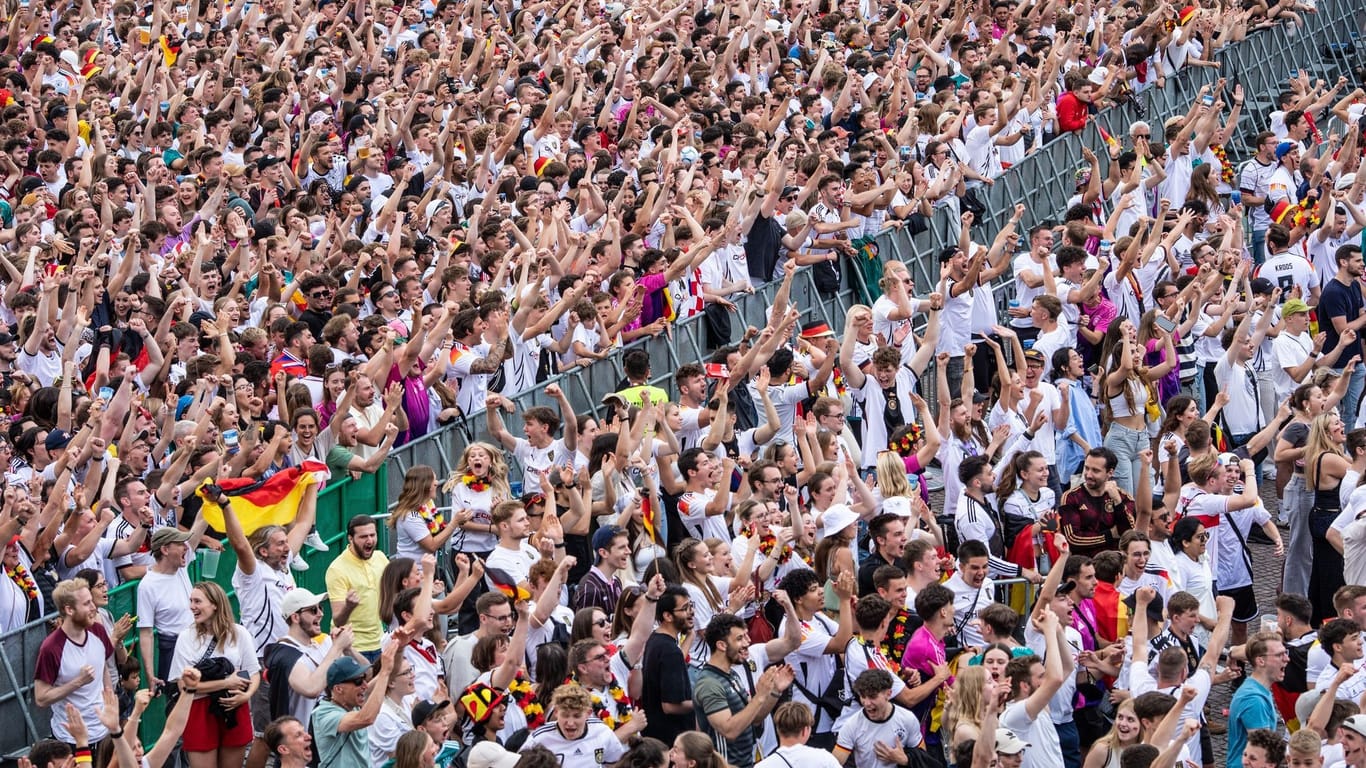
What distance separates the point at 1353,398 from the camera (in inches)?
698

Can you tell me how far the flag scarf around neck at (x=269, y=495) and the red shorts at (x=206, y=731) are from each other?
1518 millimetres

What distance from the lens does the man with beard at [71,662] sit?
11180 mm

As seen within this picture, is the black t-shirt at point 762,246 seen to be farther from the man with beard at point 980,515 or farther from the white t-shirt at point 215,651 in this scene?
the white t-shirt at point 215,651

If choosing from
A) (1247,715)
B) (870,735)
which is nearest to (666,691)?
(870,735)

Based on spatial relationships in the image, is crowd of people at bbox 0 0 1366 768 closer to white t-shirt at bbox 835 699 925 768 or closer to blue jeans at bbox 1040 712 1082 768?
white t-shirt at bbox 835 699 925 768

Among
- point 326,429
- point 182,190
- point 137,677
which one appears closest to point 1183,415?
point 326,429

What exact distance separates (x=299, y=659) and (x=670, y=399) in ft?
18.3

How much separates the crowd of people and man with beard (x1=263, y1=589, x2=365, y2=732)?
0.03 meters

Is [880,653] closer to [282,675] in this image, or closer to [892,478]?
[892,478]

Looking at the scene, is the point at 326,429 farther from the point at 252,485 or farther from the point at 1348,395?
the point at 1348,395

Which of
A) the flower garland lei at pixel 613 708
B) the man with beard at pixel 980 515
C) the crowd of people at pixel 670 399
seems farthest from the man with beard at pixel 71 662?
the man with beard at pixel 980 515

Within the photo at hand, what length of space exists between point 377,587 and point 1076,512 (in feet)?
14.7

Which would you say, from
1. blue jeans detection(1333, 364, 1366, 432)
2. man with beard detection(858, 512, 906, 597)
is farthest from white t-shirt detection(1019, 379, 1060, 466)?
blue jeans detection(1333, 364, 1366, 432)

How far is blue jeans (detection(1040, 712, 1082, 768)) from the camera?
11.9 metres
